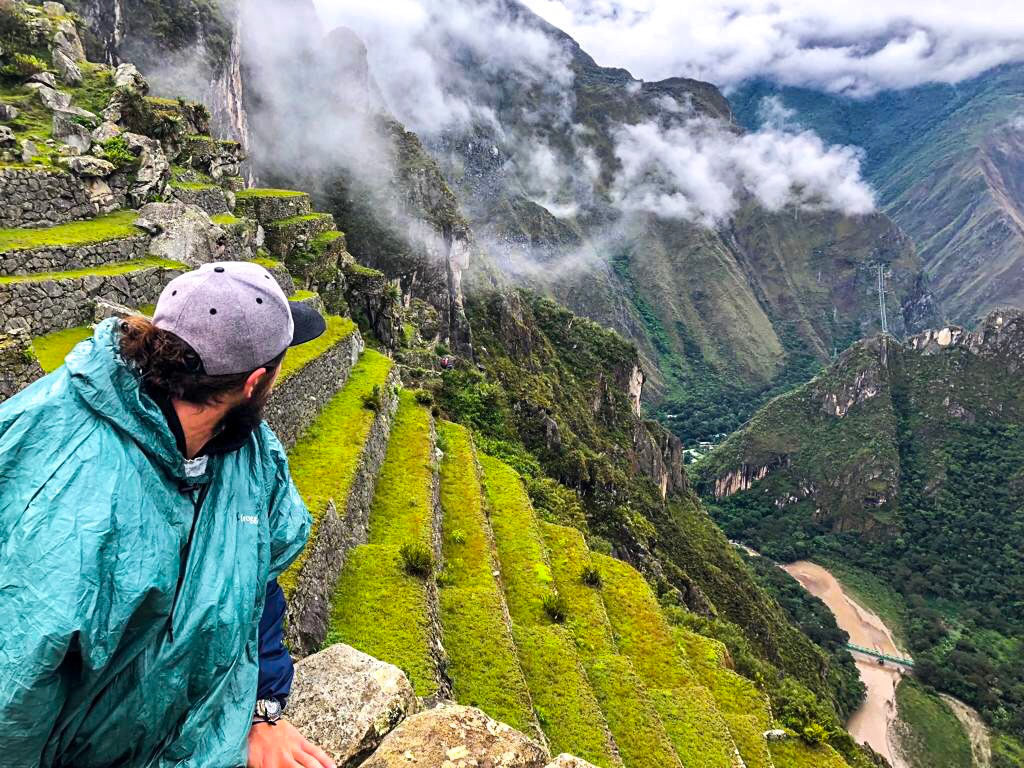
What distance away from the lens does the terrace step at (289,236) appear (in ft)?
86.0

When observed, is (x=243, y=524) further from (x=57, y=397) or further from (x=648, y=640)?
(x=648, y=640)

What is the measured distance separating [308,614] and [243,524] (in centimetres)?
769

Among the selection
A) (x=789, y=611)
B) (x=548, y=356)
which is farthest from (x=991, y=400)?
(x=548, y=356)

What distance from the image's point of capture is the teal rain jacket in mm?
1874

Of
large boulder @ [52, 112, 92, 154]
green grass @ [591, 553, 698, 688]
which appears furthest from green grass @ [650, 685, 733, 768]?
large boulder @ [52, 112, 92, 154]

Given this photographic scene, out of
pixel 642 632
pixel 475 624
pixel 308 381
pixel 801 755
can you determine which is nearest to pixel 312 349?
pixel 308 381

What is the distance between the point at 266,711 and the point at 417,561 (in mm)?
9030

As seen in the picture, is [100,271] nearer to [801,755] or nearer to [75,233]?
[75,233]

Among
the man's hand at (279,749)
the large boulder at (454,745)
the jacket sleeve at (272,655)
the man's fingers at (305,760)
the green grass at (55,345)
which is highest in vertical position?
the jacket sleeve at (272,655)

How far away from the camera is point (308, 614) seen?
370 inches

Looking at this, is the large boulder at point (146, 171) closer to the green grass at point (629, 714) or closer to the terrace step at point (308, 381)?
the terrace step at point (308, 381)

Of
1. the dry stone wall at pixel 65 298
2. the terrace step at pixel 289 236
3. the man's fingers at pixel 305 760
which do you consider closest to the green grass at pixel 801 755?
the man's fingers at pixel 305 760

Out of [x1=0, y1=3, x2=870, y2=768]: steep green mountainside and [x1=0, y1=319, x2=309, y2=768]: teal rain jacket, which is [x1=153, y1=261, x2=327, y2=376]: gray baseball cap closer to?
[x1=0, y1=319, x2=309, y2=768]: teal rain jacket

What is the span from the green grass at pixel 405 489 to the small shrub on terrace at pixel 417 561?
1.04m
